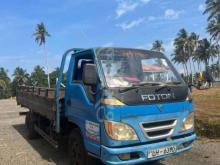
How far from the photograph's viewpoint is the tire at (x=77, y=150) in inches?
241

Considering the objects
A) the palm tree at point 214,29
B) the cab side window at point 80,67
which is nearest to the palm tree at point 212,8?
the palm tree at point 214,29

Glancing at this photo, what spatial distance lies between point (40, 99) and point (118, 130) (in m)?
A: 4.05

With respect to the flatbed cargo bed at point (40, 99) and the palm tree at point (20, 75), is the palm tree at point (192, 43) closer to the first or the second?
the palm tree at point (20, 75)

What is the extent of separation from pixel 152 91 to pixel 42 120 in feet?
15.0

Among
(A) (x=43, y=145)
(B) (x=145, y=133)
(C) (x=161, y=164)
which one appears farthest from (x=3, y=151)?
(B) (x=145, y=133)

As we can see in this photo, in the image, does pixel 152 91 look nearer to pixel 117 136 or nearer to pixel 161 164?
pixel 117 136

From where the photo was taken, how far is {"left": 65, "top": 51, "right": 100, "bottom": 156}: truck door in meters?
5.70

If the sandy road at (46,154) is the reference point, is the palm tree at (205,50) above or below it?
above

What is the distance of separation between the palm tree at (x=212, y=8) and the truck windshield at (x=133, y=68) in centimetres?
4905

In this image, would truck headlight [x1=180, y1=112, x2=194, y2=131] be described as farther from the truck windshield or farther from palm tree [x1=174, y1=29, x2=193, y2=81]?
palm tree [x1=174, y1=29, x2=193, y2=81]

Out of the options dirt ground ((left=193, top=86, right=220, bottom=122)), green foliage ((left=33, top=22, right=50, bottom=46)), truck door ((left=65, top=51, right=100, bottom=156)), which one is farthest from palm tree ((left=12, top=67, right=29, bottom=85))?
truck door ((left=65, top=51, right=100, bottom=156))

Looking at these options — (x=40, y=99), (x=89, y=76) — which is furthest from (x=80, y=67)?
(x=40, y=99)

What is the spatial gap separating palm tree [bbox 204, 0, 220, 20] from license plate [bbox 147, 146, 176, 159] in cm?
5013

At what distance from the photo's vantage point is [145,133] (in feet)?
18.2
